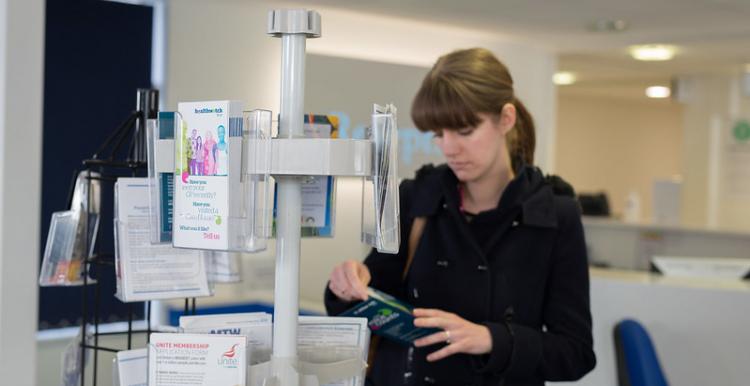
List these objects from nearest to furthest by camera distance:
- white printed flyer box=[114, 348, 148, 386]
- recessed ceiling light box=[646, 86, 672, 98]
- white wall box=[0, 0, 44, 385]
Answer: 1. white wall box=[0, 0, 44, 385]
2. white printed flyer box=[114, 348, 148, 386]
3. recessed ceiling light box=[646, 86, 672, 98]

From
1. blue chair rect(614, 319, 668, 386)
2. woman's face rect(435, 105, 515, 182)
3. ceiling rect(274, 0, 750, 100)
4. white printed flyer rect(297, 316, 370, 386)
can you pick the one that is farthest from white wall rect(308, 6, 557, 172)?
white printed flyer rect(297, 316, 370, 386)

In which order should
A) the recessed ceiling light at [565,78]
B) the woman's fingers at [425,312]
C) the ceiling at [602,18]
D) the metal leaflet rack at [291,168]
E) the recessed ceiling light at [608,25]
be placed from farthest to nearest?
the recessed ceiling light at [565,78] < the recessed ceiling light at [608,25] < the ceiling at [602,18] < the woman's fingers at [425,312] < the metal leaflet rack at [291,168]

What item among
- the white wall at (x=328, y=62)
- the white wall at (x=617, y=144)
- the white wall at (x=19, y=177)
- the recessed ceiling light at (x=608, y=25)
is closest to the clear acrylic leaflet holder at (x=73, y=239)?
the white wall at (x=19, y=177)

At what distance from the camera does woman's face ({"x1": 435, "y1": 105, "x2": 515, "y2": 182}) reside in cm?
194

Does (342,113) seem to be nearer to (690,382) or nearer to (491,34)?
(491,34)

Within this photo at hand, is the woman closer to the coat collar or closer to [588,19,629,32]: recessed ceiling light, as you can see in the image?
the coat collar

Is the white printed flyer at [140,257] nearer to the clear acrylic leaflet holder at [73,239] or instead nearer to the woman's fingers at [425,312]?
the clear acrylic leaflet holder at [73,239]

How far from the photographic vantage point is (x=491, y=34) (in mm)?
6848

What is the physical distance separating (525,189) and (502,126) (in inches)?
6.1

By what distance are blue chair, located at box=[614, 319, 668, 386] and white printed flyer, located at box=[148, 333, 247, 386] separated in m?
2.07

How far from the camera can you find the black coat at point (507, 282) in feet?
6.15

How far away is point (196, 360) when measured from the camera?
1.18 meters

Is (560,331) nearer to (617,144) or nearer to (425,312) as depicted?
(425,312)

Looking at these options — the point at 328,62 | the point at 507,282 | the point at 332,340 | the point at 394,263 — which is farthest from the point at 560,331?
the point at 328,62
